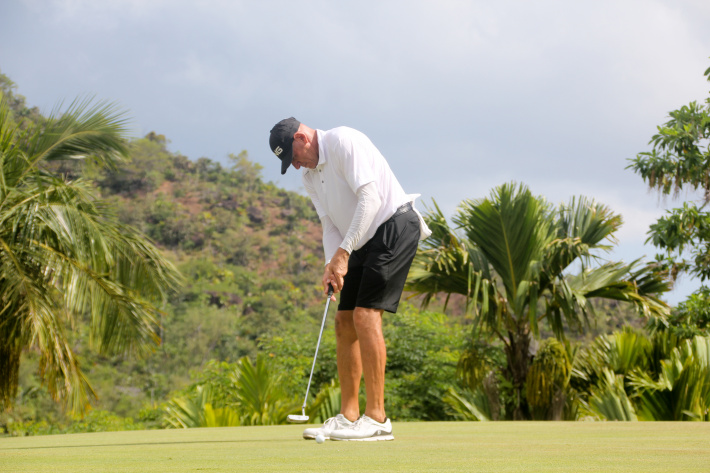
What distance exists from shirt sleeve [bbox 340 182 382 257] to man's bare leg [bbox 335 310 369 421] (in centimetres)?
49

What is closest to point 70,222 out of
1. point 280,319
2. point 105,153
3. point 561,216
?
point 105,153

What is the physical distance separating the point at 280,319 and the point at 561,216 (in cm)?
4011

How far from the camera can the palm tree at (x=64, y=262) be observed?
28.6 feet

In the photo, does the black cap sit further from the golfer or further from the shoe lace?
the shoe lace

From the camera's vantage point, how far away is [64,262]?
9422 millimetres

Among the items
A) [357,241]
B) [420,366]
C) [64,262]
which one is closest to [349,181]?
[357,241]

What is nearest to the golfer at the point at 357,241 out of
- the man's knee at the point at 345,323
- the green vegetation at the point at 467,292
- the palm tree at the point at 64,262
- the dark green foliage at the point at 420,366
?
the man's knee at the point at 345,323

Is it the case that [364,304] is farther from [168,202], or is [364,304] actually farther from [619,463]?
[168,202]

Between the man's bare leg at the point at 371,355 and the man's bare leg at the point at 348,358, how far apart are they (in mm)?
251

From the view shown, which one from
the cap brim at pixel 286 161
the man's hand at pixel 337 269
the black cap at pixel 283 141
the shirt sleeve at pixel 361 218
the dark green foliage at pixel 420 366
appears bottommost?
the dark green foliage at pixel 420 366

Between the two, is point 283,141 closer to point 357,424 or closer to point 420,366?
point 357,424

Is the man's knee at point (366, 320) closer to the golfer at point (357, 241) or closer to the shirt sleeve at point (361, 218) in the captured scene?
the golfer at point (357, 241)

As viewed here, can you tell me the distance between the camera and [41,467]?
8.07 ft

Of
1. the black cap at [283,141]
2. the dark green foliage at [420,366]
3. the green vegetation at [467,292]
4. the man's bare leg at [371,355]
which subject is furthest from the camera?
the dark green foliage at [420,366]
